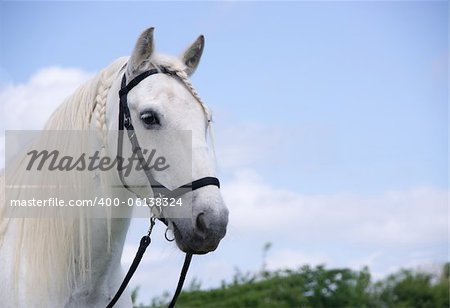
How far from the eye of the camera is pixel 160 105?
363 centimetres

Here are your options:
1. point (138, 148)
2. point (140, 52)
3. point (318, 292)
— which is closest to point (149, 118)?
point (138, 148)

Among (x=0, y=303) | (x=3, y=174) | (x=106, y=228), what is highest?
(x=3, y=174)

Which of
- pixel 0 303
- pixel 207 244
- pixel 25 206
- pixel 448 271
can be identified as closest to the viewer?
pixel 207 244

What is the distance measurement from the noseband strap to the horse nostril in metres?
0.17

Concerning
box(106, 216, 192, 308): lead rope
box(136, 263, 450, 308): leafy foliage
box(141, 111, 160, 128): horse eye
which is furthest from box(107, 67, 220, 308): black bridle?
box(136, 263, 450, 308): leafy foliage

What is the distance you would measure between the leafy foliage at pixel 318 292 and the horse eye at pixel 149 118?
626cm

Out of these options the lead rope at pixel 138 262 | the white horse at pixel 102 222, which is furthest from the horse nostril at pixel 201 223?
the lead rope at pixel 138 262

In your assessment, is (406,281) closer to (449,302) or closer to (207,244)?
(449,302)

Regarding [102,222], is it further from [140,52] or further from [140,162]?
[140,52]

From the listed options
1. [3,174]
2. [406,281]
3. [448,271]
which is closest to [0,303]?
[3,174]

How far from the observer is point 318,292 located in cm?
1002

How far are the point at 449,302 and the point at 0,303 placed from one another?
873 centimetres

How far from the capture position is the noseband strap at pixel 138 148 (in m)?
3.46

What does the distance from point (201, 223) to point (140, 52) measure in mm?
1164
